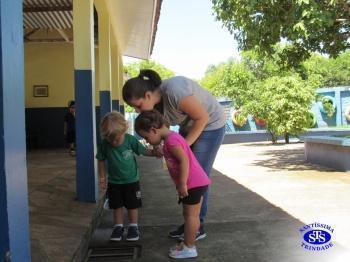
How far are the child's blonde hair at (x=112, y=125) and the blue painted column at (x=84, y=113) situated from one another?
4.67ft

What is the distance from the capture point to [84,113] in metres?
5.98

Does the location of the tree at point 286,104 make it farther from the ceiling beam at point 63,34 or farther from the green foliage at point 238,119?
the ceiling beam at point 63,34

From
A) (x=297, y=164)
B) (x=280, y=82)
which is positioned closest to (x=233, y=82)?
(x=280, y=82)

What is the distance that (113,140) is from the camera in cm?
467

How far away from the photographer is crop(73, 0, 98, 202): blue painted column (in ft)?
19.5

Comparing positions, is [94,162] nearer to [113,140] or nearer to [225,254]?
[113,140]

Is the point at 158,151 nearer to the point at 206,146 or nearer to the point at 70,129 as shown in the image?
the point at 206,146

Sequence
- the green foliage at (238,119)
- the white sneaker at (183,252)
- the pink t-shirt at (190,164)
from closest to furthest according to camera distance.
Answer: the pink t-shirt at (190,164), the white sneaker at (183,252), the green foliage at (238,119)

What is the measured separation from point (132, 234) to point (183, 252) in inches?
31.1

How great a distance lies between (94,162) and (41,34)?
11.8 metres

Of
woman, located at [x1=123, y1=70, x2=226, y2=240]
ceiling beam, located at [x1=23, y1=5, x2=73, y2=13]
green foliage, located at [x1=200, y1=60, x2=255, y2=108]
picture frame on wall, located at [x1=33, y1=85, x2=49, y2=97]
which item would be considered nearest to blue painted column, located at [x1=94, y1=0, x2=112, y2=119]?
ceiling beam, located at [x1=23, y1=5, x2=73, y2=13]

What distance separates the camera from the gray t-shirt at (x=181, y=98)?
12.7 feet

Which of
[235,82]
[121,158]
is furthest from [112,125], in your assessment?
[235,82]

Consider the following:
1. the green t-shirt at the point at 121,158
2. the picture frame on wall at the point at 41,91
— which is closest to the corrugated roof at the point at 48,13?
the picture frame on wall at the point at 41,91
